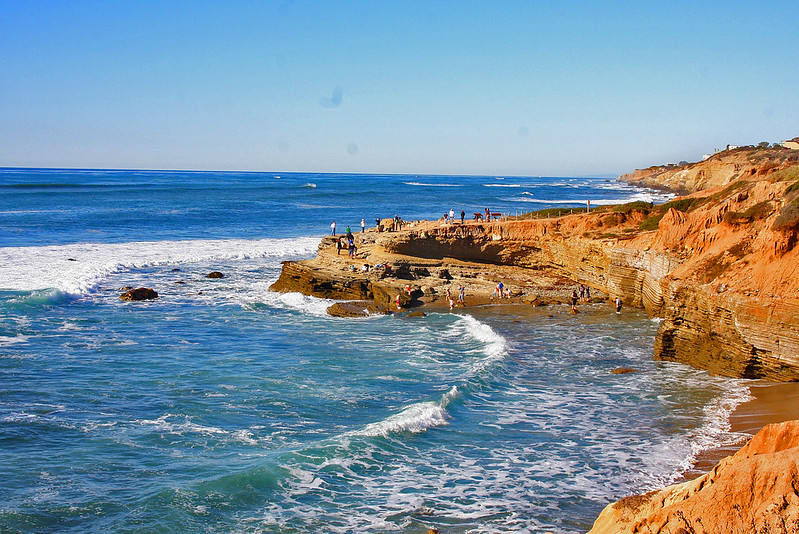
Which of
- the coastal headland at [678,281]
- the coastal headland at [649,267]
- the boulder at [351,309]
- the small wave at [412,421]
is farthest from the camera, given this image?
the boulder at [351,309]

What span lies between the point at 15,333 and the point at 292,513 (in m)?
18.4

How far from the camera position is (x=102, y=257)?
146 ft

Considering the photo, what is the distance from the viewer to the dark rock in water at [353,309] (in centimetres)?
2928

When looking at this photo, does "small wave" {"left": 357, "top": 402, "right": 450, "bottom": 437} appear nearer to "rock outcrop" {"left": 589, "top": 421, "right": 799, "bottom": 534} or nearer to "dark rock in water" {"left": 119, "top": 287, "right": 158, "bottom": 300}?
"rock outcrop" {"left": 589, "top": 421, "right": 799, "bottom": 534}

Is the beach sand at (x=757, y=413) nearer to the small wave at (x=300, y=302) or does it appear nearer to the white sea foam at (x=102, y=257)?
the small wave at (x=300, y=302)

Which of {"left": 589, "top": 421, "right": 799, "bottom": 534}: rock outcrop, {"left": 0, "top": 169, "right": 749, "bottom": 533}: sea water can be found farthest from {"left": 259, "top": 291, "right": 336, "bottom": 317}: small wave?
{"left": 589, "top": 421, "right": 799, "bottom": 534}: rock outcrop

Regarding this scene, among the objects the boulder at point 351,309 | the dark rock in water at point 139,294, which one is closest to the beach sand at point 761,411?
the boulder at point 351,309

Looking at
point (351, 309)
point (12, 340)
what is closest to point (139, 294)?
point (12, 340)

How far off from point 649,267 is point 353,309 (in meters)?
13.4

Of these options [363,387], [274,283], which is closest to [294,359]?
[363,387]

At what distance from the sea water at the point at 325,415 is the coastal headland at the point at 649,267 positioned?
4.35 feet

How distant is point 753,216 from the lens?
21359 mm

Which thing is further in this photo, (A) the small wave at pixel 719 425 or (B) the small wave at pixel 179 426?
(B) the small wave at pixel 179 426

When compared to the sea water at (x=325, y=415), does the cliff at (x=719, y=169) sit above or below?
above
